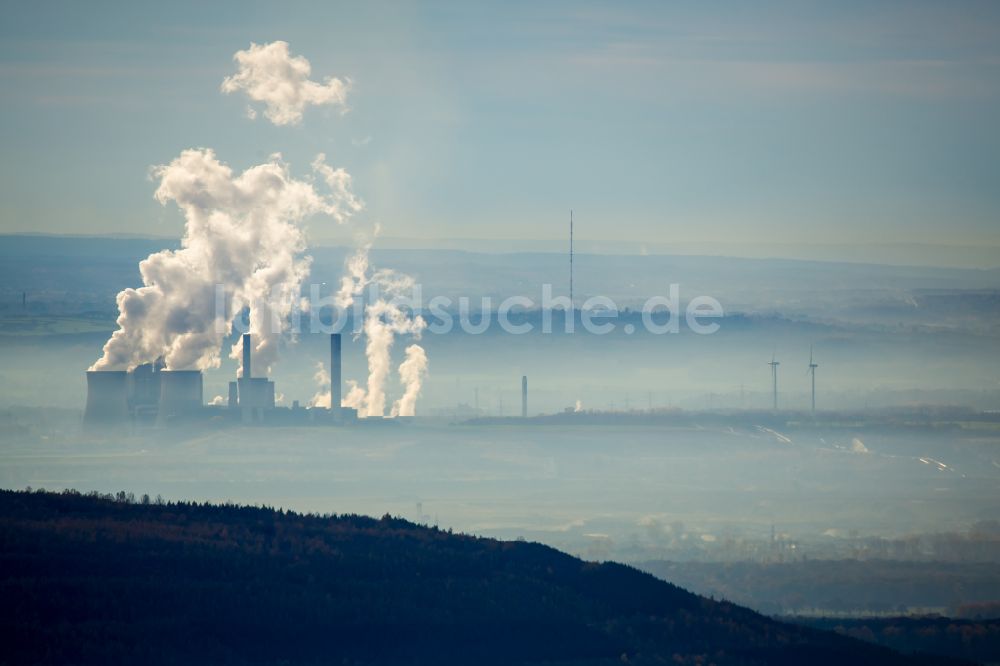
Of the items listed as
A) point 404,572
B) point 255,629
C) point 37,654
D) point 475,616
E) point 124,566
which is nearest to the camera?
point 37,654

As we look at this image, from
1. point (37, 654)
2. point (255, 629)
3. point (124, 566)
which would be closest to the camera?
point (37, 654)

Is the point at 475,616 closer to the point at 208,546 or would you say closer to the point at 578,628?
the point at 578,628

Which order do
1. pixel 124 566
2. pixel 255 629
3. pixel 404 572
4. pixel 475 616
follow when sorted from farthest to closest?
pixel 404 572, pixel 475 616, pixel 124 566, pixel 255 629

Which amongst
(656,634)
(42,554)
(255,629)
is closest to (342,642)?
(255,629)

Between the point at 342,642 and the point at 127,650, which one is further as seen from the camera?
the point at 342,642

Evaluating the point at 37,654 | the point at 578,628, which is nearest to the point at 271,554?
the point at 578,628

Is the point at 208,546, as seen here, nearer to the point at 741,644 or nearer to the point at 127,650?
the point at 127,650

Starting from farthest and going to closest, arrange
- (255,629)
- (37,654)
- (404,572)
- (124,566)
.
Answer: (404,572) → (124,566) → (255,629) → (37,654)
